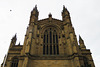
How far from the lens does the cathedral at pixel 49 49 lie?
16.6 metres

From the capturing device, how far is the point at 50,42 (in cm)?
2077

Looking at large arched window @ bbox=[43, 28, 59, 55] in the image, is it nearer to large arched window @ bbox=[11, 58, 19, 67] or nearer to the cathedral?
the cathedral

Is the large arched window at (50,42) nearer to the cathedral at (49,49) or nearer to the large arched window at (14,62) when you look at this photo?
the cathedral at (49,49)

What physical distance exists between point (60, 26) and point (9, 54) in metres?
12.6

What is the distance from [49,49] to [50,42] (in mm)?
1865

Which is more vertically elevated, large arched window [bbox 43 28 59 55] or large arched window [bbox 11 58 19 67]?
large arched window [bbox 43 28 59 55]

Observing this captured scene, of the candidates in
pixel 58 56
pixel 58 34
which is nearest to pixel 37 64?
pixel 58 56

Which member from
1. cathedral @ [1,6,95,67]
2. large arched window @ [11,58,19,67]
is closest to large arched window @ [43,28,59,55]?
cathedral @ [1,6,95,67]

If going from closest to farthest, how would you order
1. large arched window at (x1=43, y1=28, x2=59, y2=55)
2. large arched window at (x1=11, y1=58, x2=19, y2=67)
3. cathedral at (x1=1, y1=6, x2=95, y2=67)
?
1. cathedral at (x1=1, y1=6, x2=95, y2=67)
2. large arched window at (x1=11, y1=58, x2=19, y2=67)
3. large arched window at (x1=43, y1=28, x2=59, y2=55)

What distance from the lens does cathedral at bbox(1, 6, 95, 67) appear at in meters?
16.6

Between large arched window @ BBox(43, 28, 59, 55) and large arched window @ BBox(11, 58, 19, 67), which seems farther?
large arched window @ BBox(43, 28, 59, 55)

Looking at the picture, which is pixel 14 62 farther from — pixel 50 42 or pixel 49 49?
pixel 50 42

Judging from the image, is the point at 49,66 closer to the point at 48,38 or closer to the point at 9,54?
the point at 48,38

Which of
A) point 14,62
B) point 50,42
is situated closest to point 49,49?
point 50,42
